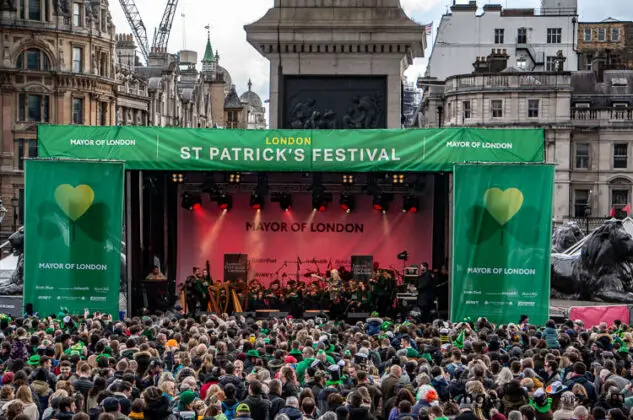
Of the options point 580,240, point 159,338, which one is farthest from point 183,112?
point 159,338

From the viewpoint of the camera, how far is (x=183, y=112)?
10856cm

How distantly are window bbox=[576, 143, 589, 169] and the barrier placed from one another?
49477 millimetres

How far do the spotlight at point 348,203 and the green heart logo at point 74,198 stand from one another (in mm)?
8931

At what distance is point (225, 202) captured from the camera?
3659 centimetres

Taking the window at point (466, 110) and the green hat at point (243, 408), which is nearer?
the green hat at point (243, 408)

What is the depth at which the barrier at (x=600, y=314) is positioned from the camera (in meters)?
29.8

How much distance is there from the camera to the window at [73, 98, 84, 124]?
274 ft

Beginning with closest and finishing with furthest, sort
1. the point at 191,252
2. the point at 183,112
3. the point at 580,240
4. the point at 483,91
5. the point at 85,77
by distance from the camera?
the point at 191,252 < the point at 580,240 < the point at 483,91 < the point at 85,77 < the point at 183,112

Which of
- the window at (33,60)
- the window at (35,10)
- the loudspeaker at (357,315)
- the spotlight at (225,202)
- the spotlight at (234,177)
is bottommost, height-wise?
the loudspeaker at (357,315)

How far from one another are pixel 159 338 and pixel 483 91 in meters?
57.7

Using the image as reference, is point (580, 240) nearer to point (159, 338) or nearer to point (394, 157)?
point (394, 157)

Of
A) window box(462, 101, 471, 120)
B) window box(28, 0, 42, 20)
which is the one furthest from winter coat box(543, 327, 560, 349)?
window box(28, 0, 42, 20)

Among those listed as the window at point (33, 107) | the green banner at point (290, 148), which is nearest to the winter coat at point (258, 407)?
the green banner at point (290, 148)

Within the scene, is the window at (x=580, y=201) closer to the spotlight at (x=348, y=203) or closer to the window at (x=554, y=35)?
the window at (x=554, y=35)
